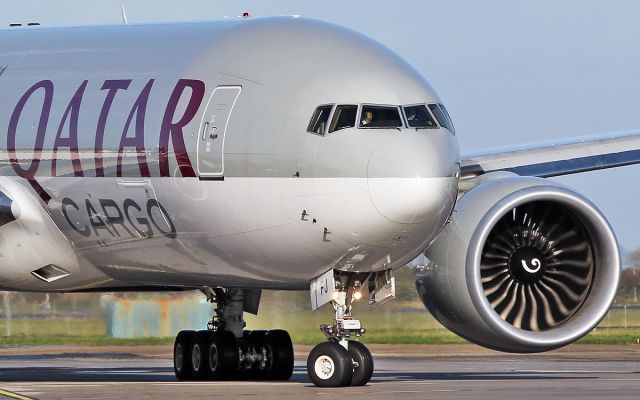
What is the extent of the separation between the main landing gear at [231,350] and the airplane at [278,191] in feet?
0.40

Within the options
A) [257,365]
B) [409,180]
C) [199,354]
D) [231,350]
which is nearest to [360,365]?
[409,180]

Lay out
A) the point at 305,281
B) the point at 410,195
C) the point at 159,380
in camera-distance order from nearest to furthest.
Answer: the point at 410,195 < the point at 305,281 < the point at 159,380

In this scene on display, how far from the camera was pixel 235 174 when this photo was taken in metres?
21.9

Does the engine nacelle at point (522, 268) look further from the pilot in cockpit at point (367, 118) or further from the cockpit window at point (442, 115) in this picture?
the pilot in cockpit at point (367, 118)

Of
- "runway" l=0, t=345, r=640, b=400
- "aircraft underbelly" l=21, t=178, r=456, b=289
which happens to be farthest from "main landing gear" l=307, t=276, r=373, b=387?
"aircraft underbelly" l=21, t=178, r=456, b=289

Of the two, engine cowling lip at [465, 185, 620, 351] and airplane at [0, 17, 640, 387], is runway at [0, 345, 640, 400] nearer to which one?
engine cowling lip at [465, 185, 620, 351]

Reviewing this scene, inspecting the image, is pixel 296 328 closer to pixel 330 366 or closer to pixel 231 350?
pixel 231 350

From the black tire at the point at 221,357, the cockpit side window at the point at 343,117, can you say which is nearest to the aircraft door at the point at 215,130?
the cockpit side window at the point at 343,117

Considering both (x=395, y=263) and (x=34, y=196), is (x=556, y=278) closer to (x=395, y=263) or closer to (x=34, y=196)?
(x=395, y=263)

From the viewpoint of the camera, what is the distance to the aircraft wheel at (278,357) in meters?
26.0

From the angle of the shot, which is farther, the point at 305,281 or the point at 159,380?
the point at 159,380

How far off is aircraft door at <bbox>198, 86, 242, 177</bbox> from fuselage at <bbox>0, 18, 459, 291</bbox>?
0.05ft

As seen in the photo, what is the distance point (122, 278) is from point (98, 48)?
2944mm

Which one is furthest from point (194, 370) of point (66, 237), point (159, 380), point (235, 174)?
point (235, 174)
